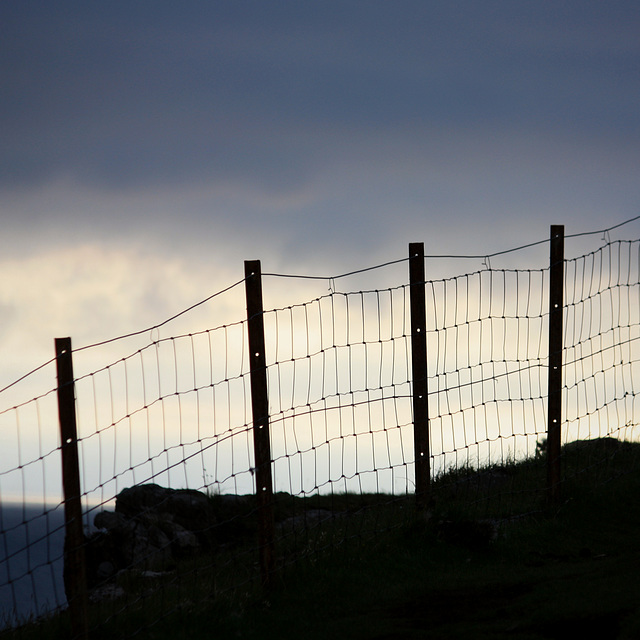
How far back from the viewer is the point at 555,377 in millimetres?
8266

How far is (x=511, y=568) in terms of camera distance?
267 inches

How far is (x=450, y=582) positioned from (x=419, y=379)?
69.6 inches

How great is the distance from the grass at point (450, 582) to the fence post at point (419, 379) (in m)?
0.34

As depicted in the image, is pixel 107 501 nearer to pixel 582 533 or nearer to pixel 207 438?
pixel 207 438

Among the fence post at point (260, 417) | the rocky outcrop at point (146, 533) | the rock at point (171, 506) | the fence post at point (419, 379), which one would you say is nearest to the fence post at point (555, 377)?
the fence post at point (419, 379)

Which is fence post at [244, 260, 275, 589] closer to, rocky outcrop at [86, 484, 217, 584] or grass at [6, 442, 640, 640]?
grass at [6, 442, 640, 640]

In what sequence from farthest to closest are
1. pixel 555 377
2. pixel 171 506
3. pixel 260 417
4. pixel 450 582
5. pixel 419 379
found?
pixel 171 506 → pixel 555 377 → pixel 419 379 → pixel 450 582 → pixel 260 417

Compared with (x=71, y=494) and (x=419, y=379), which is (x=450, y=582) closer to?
(x=419, y=379)

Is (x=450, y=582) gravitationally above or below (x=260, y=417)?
below

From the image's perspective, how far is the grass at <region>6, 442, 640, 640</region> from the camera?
508cm

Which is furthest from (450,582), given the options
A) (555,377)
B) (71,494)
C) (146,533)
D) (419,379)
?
(146,533)

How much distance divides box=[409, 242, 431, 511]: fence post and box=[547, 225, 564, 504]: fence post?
171cm

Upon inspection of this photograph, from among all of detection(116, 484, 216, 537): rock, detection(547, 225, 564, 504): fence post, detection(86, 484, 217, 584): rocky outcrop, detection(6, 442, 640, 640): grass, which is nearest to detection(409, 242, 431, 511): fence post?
detection(6, 442, 640, 640): grass

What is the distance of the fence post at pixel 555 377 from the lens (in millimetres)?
8258
